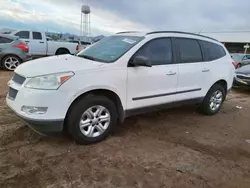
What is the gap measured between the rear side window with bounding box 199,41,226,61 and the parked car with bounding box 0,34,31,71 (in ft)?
24.3

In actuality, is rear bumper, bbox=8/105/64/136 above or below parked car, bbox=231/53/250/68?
below

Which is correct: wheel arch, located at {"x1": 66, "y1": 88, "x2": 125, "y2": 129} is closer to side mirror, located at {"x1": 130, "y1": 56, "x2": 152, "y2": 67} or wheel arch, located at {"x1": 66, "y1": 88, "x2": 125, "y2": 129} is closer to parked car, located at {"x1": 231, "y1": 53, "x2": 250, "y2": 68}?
side mirror, located at {"x1": 130, "y1": 56, "x2": 152, "y2": 67}

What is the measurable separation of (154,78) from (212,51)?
6.63ft

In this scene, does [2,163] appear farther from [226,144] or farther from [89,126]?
[226,144]

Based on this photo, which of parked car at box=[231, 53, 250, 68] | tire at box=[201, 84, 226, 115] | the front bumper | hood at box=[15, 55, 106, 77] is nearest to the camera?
the front bumper

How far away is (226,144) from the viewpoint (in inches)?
153

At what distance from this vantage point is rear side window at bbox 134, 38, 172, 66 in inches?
153

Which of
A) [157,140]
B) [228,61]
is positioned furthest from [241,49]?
[157,140]

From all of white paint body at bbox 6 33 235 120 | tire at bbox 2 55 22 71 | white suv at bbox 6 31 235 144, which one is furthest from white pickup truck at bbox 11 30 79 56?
white paint body at bbox 6 33 235 120

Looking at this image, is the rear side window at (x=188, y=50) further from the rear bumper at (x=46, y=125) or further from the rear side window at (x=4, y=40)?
the rear side window at (x=4, y=40)

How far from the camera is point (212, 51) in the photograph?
16.6 feet

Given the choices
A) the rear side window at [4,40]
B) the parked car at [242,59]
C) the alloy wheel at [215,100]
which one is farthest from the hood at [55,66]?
the parked car at [242,59]

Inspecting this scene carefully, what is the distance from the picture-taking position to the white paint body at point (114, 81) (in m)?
3.00

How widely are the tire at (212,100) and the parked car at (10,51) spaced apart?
759 cm
